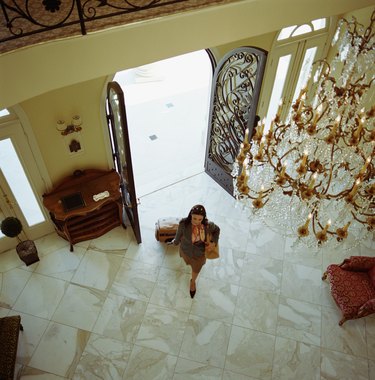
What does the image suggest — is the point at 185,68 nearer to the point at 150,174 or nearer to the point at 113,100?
the point at 150,174

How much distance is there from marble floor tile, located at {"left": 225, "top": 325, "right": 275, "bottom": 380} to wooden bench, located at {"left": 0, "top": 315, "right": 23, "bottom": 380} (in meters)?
2.58

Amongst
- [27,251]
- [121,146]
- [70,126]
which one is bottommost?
[27,251]

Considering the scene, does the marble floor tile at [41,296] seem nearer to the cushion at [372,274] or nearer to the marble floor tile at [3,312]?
the marble floor tile at [3,312]

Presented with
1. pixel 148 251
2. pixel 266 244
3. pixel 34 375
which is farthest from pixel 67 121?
pixel 266 244

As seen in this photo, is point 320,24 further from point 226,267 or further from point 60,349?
point 60,349

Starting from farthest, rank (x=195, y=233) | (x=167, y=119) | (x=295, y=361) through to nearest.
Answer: (x=167, y=119), (x=295, y=361), (x=195, y=233)

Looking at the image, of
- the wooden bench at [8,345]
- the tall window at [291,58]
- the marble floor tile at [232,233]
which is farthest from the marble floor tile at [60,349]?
the tall window at [291,58]

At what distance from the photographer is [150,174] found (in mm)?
7383

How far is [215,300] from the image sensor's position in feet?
17.8

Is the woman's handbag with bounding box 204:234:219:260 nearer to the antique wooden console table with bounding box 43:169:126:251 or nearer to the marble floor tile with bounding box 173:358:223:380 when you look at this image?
the marble floor tile with bounding box 173:358:223:380

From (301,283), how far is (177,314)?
1.94m

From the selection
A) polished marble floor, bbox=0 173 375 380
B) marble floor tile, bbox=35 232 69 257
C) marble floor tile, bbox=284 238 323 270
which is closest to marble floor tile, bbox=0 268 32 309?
polished marble floor, bbox=0 173 375 380

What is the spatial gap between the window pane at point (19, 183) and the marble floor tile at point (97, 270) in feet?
3.27

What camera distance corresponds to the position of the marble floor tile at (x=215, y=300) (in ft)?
17.3
